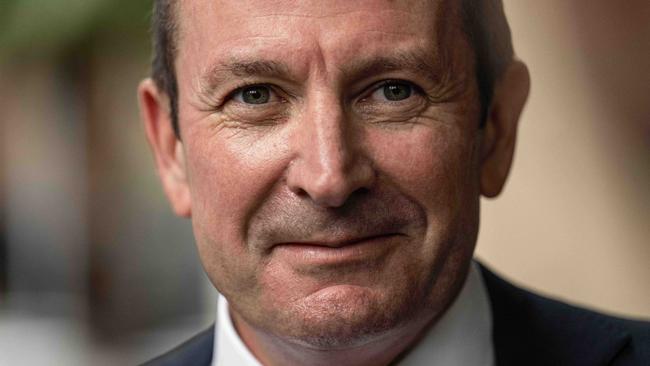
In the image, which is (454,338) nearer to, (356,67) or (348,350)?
(348,350)

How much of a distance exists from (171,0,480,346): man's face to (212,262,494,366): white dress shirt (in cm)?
10

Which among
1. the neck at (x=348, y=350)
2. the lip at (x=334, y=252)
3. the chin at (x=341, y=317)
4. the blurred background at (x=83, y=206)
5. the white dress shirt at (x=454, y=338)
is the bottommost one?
the blurred background at (x=83, y=206)

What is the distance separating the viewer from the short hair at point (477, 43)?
2.00 meters

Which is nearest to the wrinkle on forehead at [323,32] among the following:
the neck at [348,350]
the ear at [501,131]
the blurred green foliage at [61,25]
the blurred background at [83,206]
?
the ear at [501,131]

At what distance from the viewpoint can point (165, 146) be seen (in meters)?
2.21

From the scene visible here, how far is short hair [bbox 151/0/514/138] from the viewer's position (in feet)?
6.56

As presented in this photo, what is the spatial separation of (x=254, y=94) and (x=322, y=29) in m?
Result: 0.16

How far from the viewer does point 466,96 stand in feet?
6.51

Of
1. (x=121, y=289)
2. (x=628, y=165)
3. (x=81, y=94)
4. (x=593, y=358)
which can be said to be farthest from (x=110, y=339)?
(x=593, y=358)

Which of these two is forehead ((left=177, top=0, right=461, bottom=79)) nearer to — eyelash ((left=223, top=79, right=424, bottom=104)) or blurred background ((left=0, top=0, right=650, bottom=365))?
eyelash ((left=223, top=79, right=424, bottom=104))

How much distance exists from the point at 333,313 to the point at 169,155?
525 mm

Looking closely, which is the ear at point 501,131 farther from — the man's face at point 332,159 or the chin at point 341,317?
the chin at point 341,317

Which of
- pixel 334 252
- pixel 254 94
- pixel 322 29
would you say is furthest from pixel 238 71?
pixel 334 252

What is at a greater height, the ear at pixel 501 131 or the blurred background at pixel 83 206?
the ear at pixel 501 131
